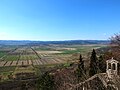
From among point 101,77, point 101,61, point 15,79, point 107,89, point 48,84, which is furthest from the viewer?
point 15,79

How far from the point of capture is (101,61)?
40844mm

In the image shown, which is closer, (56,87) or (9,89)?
(56,87)

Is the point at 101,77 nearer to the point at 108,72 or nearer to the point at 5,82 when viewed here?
the point at 108,72

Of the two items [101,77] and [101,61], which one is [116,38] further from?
[101,77]

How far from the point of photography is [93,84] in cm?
2084

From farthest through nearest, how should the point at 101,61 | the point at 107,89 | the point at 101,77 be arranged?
the point at 101,61, the point at 101,77, the point at 107,89

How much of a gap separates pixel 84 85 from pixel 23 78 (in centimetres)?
4807

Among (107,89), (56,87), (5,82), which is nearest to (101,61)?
(56,87)

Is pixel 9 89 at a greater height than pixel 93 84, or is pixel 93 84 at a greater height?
pixel 93 84

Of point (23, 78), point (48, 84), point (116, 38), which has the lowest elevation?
point (23, 78)

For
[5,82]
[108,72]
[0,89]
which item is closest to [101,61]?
[108,72]

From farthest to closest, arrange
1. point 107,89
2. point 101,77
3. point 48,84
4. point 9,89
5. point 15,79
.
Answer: point 15,79
point 9,89
point 48,84
point 101,77
point 107,89

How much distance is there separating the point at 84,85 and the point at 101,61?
64.2 feet

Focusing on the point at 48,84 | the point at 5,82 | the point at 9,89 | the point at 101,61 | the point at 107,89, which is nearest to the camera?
the point at 107,89
